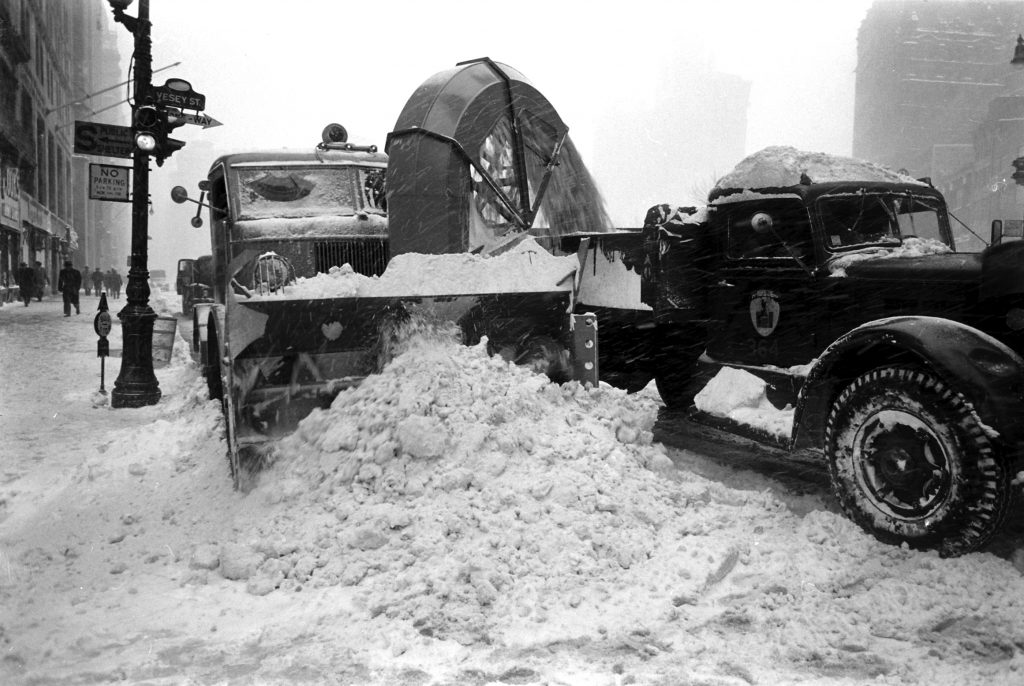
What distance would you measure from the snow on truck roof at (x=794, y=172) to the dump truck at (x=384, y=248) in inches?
65.0

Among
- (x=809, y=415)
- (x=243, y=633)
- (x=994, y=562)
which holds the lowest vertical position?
(x=243, y=633)

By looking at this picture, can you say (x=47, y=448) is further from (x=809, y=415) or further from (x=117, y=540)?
(x=809, y=415)

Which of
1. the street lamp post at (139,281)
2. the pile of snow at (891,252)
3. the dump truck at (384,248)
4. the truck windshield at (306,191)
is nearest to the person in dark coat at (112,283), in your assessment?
the street lamp post at (139,281)

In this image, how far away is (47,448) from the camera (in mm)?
6711

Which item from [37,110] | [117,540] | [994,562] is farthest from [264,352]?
[37,110]

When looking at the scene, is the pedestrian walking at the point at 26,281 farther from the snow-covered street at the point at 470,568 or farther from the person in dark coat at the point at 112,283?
the snow-covered street at the point at 470,568

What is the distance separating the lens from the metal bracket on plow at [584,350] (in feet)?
19.5

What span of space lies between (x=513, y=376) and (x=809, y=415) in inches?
76.4

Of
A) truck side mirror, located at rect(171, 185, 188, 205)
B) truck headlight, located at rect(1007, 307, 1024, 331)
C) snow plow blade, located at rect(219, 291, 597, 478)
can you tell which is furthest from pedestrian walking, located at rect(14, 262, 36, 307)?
truck headlight, located at rect(1007, 307, 1024, 331)

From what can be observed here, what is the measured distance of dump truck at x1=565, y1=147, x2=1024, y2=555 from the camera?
3.89 m

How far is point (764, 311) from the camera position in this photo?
6.15 metres

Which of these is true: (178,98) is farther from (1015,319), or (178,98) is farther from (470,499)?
(1015,319)

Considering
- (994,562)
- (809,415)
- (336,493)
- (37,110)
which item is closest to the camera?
(994,562)

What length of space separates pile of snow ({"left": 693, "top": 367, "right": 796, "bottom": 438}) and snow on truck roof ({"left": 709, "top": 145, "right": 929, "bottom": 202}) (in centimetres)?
155
